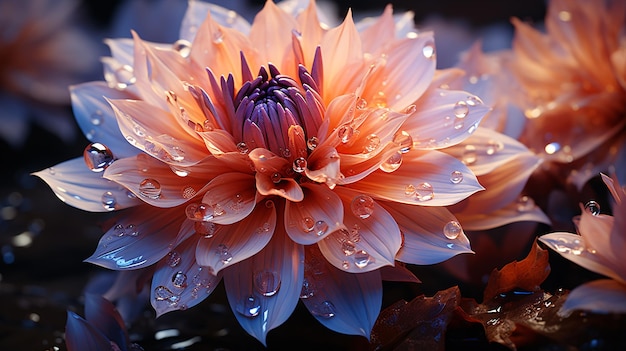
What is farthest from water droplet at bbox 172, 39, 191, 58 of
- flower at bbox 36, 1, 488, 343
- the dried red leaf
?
the dried red leaf

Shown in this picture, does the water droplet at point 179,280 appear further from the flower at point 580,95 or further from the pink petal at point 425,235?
the flower at point 580,95

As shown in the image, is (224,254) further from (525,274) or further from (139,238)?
(525,274)

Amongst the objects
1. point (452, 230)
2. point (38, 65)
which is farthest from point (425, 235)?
point (38, 65)

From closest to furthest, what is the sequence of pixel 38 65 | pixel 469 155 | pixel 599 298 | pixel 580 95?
pixel 599 298, pixel 469 155, pixel 580 95, pixel 38 65

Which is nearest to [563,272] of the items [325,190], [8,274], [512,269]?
[512,269]

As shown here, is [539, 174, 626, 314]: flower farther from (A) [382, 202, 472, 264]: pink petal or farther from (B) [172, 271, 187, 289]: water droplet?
(B) [172, 271, 187, 289]: water droplet
